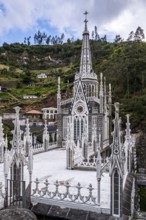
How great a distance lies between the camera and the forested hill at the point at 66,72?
40.4 metres

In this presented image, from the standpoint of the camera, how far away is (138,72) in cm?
4262

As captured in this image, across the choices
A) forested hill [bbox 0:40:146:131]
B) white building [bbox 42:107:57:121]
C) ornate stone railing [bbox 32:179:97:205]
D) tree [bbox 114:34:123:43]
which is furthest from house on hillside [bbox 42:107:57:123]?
tree [bbox 114:34:123:43]

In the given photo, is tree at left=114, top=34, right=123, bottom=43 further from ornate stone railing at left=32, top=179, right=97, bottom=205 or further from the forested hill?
ornate stone railing at left=32, top=179, right=97, bottom=205

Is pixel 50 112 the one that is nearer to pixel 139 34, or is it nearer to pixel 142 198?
pixel 139 34

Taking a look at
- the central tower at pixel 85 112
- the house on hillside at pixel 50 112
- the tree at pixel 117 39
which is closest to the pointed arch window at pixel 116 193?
the central tower at pixel 85 112

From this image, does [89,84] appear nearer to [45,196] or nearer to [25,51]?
[45,196]

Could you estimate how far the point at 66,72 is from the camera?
80062mm

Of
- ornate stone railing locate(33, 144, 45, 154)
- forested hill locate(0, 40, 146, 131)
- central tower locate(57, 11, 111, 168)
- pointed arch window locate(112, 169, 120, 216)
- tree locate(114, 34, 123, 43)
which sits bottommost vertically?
ornate stone railing locate(33, 144, 45, 154)

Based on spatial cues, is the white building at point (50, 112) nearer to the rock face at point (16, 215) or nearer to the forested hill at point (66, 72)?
the forested hill at point (66, 72)

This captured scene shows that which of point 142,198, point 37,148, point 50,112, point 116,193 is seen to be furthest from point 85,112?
point 50,112

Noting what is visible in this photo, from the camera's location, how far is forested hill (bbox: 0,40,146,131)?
4041cm

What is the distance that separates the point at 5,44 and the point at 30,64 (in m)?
22.2

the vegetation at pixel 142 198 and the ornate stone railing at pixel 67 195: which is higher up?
the ornate stone railing at pixel 67 195

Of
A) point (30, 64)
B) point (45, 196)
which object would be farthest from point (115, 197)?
point (30, 64)
